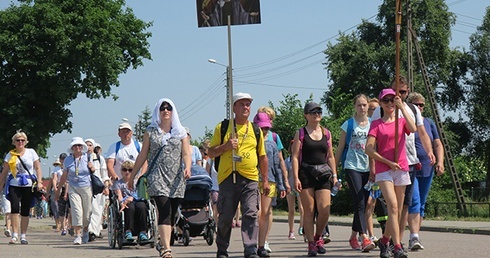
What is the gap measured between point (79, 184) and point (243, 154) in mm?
6609

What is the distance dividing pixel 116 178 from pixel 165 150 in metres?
3.75

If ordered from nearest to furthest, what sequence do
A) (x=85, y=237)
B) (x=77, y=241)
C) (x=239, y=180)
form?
(x=239, y=180)
(x=77, y=241)
(x=85, y=237)

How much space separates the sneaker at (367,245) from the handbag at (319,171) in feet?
3.55

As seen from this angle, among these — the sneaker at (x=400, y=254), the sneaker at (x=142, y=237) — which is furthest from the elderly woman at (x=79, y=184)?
the sneaker at (x=400, y=254)

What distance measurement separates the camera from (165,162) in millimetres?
11305

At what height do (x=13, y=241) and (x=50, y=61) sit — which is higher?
(x=50, y=61)

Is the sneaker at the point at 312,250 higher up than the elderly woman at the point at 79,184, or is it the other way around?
the elderly woman at the point at 79,184

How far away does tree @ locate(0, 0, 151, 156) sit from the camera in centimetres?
4859

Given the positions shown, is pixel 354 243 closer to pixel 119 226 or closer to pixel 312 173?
pixel 312 173

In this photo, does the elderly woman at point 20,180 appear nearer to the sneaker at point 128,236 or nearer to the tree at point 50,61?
the sneaker at point 128,236

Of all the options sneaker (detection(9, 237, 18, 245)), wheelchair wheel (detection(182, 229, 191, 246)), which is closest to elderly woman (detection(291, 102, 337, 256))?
wheelchair wheel (detection(182, 229, 191, 246))

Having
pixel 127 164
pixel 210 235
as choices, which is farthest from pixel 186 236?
pixel 127 164

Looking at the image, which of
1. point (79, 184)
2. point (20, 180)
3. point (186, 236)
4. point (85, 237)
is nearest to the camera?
point (186, 236)

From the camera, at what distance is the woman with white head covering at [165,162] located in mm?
11180
